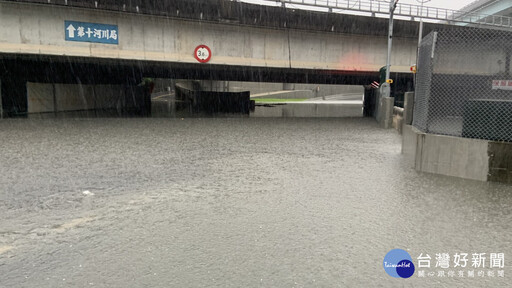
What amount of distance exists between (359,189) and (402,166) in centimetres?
256

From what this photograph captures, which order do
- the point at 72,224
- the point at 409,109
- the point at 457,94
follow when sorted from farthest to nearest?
the point at 409,109, the point at 457,94, the point at 72,224

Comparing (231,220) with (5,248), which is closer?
(5,248)

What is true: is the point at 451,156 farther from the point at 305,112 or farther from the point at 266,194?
the point at 305,112

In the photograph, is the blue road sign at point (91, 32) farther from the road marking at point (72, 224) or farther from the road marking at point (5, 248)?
the road marking at point (5, 248)

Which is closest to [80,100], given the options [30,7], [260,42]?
[30,7]

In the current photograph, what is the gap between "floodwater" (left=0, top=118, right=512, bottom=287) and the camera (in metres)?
3.28

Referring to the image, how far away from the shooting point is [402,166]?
27.0 ft

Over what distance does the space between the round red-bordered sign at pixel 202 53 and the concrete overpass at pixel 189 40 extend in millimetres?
240

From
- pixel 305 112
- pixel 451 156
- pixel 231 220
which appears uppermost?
pixel 451 156

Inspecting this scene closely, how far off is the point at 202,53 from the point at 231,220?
16432 millimetres

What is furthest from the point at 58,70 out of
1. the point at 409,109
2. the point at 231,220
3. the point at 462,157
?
the point at 462,157

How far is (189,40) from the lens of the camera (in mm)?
19562

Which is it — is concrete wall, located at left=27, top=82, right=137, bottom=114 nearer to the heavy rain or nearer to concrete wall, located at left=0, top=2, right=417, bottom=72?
concrete wall, located at left=0, top=2, right=417, bottom=72

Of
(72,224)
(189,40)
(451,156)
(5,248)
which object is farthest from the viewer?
(189,40)
